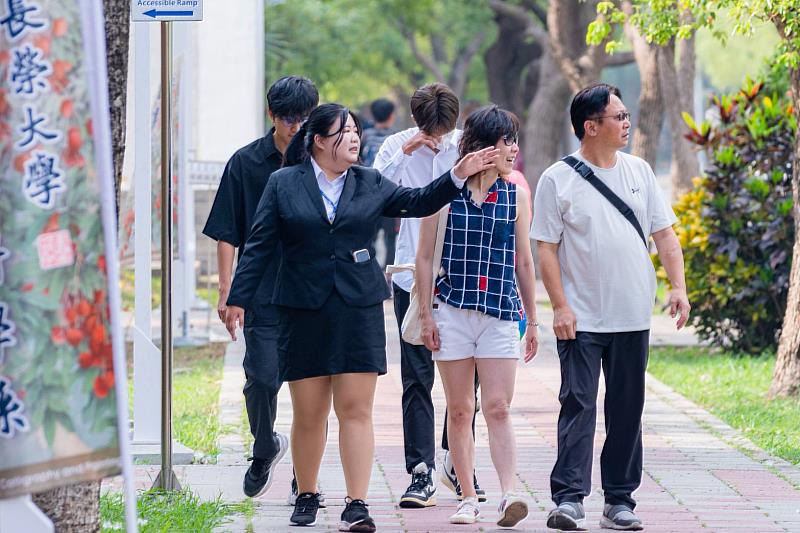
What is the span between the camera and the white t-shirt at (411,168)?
668 centimetres

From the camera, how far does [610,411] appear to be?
20.6 ft

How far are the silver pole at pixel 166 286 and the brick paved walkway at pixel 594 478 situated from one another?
23cm

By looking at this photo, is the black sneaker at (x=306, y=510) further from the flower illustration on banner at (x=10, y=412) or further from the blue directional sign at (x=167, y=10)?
the flower illustration on banner at (x=10, y=412)

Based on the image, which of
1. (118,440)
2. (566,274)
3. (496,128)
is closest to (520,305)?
(566,274)

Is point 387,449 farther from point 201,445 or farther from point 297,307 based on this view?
point 297,307

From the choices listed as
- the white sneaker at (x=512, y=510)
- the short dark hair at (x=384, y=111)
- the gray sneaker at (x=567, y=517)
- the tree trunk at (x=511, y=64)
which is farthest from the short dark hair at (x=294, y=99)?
the tree trunk at (x=511, y=64)

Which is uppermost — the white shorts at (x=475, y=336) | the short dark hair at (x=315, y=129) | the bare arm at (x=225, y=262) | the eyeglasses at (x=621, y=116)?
the eyeglasses at (x=621, y=116)

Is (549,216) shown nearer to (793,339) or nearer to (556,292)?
(556,292)

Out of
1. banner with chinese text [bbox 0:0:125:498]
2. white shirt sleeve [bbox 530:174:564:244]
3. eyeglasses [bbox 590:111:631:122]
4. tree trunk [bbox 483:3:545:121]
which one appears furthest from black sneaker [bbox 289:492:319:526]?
tree trunk [bbox 483:3:545:121]

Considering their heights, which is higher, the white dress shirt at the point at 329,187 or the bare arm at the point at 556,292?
the white dress shirt at the point at 329,187

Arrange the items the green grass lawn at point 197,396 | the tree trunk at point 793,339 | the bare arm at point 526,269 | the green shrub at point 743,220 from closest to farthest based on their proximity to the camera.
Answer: the bare arm at point 526,269 < the green grass lawn at point 197,396 < the tree trunk at point 793,339 < the green shrub at point 743,220

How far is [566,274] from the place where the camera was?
6.24m

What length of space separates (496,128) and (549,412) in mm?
3797

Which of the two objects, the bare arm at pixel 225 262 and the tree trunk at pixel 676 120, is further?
the tree trunk at pixel 676 120
